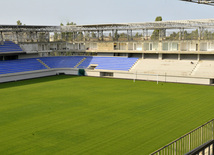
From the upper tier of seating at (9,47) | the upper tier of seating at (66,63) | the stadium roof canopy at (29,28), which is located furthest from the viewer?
the stadium roof canopy at (29,28)

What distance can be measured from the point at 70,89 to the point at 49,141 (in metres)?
19.5

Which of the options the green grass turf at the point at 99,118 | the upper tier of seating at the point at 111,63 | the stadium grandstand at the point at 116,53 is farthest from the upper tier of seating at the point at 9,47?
the green grass turf at the point at 99,118

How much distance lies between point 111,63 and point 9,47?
18949mm

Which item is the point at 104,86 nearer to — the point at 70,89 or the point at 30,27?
the point at 70,89

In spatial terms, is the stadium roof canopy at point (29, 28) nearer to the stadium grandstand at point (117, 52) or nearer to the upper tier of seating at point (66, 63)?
the stadium grandstand at point (117, 52)

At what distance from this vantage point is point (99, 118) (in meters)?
22.5

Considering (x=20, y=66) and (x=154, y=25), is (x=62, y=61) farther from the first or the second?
(x=154, y=25)

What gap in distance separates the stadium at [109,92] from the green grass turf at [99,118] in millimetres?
61

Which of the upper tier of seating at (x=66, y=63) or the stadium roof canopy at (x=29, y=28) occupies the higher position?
the stadium roof canopy at (x=29, y=28)

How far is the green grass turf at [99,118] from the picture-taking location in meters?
16.8

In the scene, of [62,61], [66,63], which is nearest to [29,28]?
[62,61]

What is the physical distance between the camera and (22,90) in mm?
36750

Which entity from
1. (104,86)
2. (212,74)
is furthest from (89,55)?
(212,74)

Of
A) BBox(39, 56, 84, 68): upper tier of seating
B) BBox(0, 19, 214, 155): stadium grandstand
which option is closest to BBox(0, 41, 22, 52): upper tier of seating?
BBox(0, 19, 214, 155): stadium grandstand
